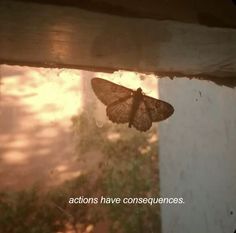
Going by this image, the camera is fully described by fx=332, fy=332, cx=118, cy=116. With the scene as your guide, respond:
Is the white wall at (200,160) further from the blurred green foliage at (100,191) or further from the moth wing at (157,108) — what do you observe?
the moth wing at (157,108)

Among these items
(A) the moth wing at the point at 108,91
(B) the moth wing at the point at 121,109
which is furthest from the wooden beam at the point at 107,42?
(B) the moth wing at the point at 121,109

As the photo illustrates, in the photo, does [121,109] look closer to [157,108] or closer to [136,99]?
[136,99]

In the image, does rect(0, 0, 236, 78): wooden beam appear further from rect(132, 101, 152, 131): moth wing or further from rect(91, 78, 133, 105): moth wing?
rect(132, 101, 152, 131): moth wing

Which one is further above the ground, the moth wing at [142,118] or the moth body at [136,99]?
the moth body at [136,99]

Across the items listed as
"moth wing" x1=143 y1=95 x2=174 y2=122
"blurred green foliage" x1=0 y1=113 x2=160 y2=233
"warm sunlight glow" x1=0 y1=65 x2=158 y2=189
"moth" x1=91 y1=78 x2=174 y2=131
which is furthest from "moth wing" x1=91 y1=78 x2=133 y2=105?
"blurred green foliage" x1=0 y1=113 x2=160 y2=233

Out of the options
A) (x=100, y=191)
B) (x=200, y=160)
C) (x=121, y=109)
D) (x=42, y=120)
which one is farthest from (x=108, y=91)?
(x=200, y=160)

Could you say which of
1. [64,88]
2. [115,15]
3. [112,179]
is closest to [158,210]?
[112,179]
